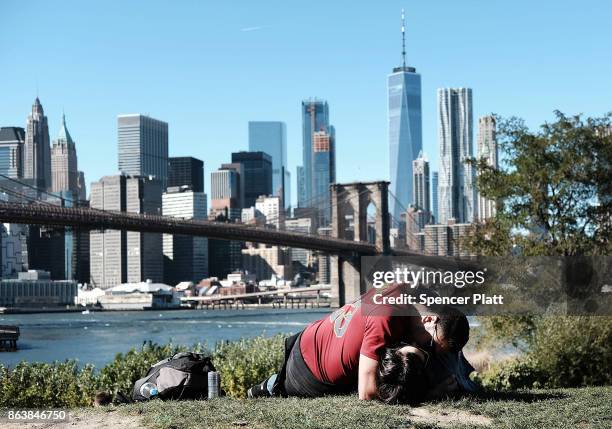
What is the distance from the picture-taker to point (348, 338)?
581 cm

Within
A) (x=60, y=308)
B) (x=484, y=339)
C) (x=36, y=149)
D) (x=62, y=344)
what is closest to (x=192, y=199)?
(x=36, y=149)

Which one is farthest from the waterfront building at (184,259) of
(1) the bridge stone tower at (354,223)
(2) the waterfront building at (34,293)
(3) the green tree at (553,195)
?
(3) the green tree at (553,195)

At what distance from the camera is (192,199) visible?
16912 centimetres

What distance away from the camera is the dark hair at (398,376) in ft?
18.2

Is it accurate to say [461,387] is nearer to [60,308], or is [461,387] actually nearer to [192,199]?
[60,308]

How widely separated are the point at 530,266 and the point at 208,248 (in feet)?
446

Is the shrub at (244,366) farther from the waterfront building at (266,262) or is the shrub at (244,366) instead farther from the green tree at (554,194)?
the waterfront building at (266,262)

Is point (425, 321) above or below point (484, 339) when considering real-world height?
above

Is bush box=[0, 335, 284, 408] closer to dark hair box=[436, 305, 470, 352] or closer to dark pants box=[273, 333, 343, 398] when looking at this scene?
dark pants box=[273, 333, 343, 398]

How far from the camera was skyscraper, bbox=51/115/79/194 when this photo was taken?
18104cm

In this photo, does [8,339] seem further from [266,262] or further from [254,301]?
[266,262]

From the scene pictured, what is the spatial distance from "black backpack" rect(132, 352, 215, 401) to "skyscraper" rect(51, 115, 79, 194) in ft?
572

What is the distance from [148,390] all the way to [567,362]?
216 inches

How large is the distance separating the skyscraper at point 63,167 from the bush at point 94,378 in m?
169
